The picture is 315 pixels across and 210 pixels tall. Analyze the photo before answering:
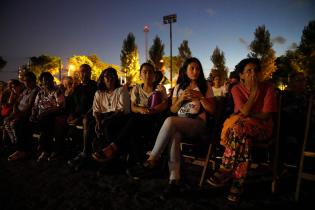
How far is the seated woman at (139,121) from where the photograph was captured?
124 inches

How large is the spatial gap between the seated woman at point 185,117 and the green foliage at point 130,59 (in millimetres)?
42889

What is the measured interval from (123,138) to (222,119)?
138 cm

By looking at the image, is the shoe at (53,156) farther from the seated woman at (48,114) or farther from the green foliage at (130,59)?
the green foliage at (130,59)

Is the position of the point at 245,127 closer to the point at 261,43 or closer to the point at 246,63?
the point at 246,63

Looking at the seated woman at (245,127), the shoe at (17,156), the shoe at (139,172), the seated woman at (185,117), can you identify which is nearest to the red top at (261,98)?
the seated woman at (245,127)

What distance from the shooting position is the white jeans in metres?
2.60

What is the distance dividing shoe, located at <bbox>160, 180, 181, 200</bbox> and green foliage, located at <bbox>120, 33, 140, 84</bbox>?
43519 mm

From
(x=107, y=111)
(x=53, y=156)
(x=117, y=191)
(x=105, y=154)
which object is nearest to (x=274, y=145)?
(x=117, y=191)

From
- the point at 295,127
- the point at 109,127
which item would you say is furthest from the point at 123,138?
the point at 295,127

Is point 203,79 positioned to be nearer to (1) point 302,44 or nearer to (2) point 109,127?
(2) point 109,127

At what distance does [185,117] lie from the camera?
2.82 meters

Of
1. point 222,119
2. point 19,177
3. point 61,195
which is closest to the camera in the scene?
point 61,195

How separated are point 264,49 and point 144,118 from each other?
42.5m

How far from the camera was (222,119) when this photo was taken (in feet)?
9.76
